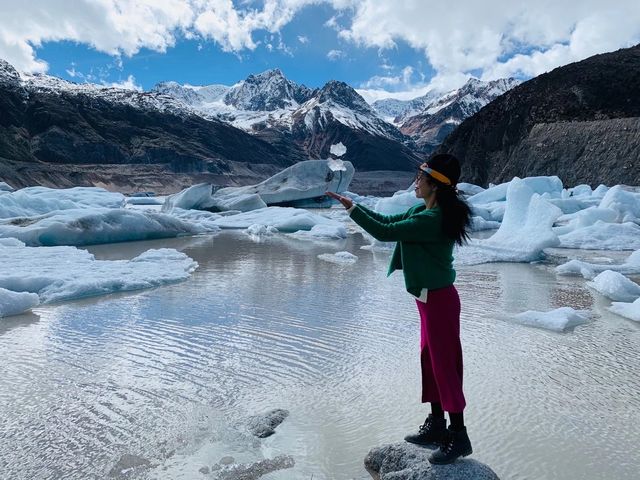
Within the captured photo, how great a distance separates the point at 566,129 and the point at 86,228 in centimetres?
3323

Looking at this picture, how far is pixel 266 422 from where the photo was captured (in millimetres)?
2602

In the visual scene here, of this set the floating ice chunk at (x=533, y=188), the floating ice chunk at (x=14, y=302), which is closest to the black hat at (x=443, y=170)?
the floating ice chunk at (x=14, y=302)

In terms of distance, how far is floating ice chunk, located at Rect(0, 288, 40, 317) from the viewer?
4965mm

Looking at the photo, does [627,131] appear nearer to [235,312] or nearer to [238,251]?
[238,251]

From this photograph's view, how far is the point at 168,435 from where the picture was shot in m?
2.50

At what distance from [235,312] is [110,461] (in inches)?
115

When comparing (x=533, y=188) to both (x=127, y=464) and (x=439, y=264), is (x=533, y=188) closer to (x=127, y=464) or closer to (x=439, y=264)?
(x=439, y=264)

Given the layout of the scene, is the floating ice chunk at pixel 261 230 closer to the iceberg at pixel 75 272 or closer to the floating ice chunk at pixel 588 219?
the iceberg at pixel 75 272

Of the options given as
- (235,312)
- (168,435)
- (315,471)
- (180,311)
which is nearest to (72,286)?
(180,311)

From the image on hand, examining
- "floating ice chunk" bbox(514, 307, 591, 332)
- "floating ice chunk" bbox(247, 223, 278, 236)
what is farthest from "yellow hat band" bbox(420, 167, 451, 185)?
"floating ice chunk" bbox(247, 223, 278, 236)

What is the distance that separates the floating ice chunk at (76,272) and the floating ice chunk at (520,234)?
4.87 metres

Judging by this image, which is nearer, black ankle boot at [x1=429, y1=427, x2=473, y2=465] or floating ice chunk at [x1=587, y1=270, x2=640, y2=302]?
black ankle boot at [x1=429, y1=427, x2=473, y2=465]

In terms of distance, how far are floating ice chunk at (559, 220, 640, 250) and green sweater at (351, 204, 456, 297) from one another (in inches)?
431

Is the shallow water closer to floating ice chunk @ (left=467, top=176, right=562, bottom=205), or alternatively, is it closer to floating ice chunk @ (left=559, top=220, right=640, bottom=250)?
floating ice chunk @ (left=559, top=220, right=640, bottom=250)
